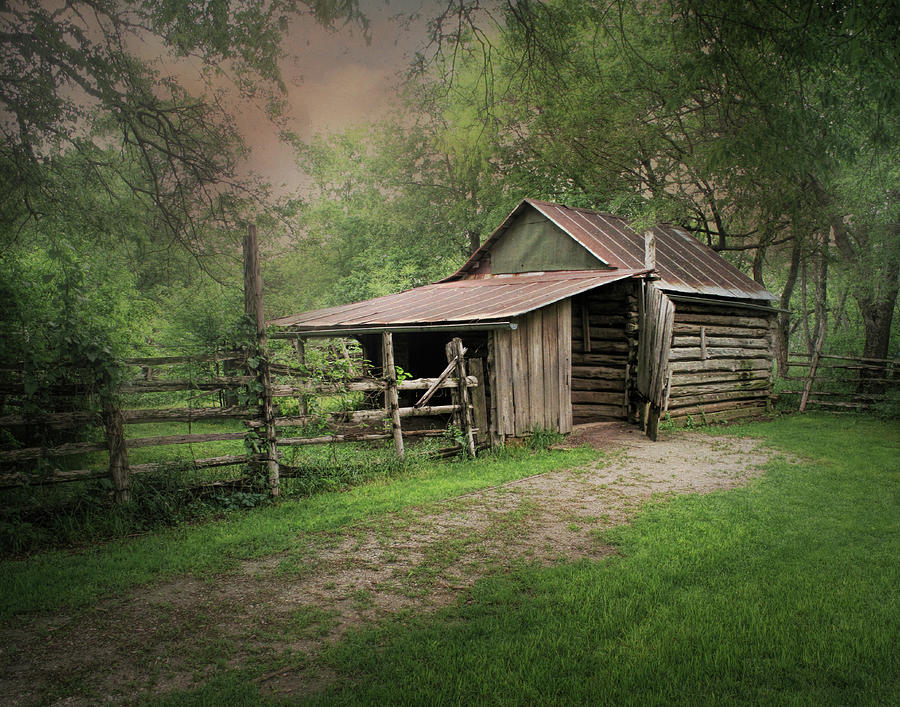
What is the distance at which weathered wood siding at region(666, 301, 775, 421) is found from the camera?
14.0 m

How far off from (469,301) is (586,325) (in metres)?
3.07

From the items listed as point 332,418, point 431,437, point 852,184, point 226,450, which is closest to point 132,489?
point 226,450

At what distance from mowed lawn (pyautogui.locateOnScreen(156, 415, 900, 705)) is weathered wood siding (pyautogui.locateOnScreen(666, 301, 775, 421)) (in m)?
7.88

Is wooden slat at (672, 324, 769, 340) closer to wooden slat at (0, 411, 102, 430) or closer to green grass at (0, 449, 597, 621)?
green grass at (0, 449, 597, 621)

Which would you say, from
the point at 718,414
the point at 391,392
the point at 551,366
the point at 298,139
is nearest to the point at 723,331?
the point at 718,414

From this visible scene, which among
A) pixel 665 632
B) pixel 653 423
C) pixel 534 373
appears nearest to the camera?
pixel 665 632

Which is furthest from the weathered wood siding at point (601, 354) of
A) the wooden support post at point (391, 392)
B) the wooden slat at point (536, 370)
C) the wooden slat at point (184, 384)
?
the wooden slat at point (184, 384)

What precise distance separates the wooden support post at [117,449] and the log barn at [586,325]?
10.2 feet

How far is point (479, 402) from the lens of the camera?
10.1m

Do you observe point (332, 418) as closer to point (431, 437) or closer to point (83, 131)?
point (431, 437)

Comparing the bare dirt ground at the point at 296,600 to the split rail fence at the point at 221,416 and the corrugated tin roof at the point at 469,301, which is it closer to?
Answer: the split rail fence at the point at 221,416

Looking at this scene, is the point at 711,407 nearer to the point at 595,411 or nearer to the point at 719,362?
the point at 719,362

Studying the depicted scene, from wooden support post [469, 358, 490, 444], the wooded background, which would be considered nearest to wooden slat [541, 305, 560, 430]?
wooden support post [469, 358, 490, 444]

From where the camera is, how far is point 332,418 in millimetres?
8234
